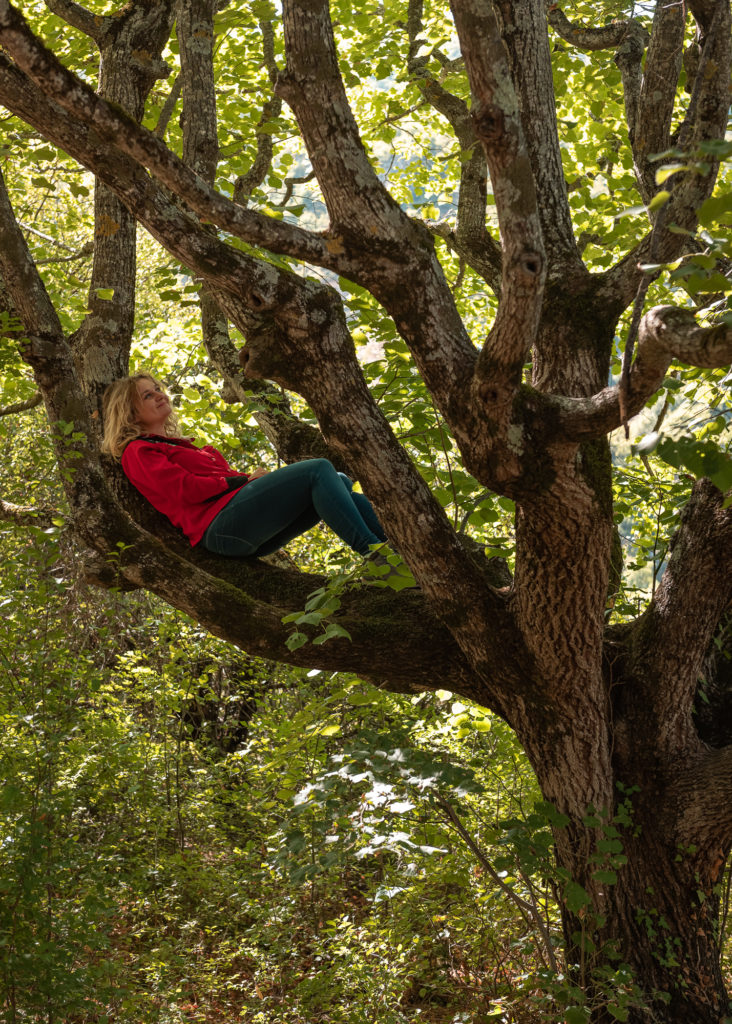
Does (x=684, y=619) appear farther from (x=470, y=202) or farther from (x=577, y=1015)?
(x=470, y=202)

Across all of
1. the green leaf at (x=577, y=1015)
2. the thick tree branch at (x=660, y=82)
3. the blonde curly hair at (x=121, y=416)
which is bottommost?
the green leaf at (x=577, y=1015)

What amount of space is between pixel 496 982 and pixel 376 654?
2222 millimetres

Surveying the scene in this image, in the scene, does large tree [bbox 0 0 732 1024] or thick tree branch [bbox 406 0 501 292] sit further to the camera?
thick tree branch [bbox 406 0 501 292]

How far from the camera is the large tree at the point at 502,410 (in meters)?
2.52

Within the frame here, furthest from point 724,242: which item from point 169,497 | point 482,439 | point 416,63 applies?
point 416,63

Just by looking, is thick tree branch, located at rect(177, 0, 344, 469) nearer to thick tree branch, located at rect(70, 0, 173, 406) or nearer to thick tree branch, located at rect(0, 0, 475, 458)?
thick tree branch, located at rect(70, 0, 173, 406)

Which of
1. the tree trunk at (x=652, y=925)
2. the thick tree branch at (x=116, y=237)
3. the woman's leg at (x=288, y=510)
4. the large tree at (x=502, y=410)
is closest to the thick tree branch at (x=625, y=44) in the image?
the large tree at (x=502, y=410)

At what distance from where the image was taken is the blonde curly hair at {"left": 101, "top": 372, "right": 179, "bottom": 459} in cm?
383

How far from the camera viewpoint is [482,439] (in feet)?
8.83

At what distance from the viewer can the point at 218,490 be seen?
3.71 meters

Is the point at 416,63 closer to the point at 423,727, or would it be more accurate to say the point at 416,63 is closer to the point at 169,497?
the point at 169,497

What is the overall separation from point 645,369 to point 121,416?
2.44 meters

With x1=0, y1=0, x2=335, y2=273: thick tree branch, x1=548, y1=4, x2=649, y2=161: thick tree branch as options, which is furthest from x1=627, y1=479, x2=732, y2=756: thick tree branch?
x1=548, y1=4, x2=649, y2=161: thick tree branch

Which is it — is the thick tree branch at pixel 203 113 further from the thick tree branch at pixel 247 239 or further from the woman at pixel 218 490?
the thick tree branch at pixel 247 239
